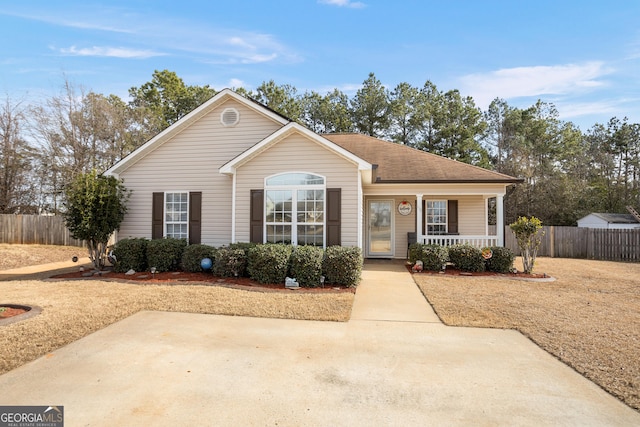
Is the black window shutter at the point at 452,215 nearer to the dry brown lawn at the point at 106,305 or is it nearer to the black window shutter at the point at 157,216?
the dry brown lawn at the point at 106,305

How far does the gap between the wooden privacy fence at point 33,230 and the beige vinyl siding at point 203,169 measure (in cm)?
843

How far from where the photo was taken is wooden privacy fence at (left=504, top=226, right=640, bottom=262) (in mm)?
13828

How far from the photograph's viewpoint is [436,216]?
510 inches

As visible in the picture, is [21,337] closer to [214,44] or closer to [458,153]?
[214,44]

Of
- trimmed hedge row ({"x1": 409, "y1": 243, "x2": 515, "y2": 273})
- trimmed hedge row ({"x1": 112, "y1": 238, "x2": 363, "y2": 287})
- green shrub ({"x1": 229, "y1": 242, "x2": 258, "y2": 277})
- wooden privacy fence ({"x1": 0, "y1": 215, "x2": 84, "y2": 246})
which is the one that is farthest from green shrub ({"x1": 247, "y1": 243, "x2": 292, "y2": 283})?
wooden privacy fence ({"x1": 0, "y1": 215, "x2": 84, "y2": 246})

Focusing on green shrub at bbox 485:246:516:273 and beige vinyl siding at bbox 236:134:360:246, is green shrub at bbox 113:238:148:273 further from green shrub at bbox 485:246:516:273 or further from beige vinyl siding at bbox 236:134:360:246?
green shrub at bbox 485:246:516:273

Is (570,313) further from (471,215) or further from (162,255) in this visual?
(162,255)

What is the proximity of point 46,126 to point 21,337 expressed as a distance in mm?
22915

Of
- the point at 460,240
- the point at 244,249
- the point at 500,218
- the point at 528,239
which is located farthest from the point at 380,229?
the point at 244,249

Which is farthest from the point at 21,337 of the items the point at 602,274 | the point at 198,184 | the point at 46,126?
the point at 46,126

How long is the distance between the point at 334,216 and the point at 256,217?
91.2 inches

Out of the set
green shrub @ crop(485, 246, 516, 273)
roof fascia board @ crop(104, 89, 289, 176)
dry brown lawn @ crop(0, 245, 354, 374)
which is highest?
roof fascia board @ crop(104, 89, 289, 176)

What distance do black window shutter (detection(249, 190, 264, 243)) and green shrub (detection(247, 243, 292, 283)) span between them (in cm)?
144

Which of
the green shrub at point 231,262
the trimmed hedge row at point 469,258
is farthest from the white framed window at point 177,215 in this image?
the trimmed hedge row at point 469,258
